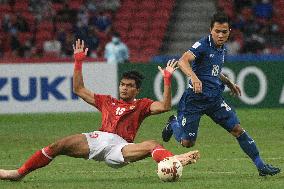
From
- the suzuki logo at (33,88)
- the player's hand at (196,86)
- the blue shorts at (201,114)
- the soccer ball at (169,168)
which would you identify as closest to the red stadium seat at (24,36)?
the suzuki logo at (33,88)

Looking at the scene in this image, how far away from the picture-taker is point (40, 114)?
23250 mm

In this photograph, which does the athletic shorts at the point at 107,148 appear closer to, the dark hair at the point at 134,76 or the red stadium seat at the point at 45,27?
the dark hair at the point at 134,76

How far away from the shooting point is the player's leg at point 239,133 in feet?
37.9

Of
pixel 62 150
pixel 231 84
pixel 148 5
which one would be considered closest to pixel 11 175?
pixel 62 150

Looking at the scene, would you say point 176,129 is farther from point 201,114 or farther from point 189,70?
point 189,70

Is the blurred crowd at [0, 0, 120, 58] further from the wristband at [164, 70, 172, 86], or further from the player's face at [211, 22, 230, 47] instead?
the wristband at [164, 70, 172, 86]

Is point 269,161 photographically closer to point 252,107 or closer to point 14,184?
point 14,184

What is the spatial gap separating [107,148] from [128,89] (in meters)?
0.76

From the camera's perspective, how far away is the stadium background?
15.0m

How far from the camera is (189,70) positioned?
450 inches

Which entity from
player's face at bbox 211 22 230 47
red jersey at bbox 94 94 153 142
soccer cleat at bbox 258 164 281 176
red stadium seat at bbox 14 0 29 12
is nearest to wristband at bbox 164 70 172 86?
red jersey at bbox 94 94 153 142

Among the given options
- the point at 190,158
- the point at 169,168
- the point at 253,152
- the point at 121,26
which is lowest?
the point at 121,26

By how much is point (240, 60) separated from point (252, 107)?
3.94 ft

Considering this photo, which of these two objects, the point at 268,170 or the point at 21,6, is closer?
the point at 268,170
